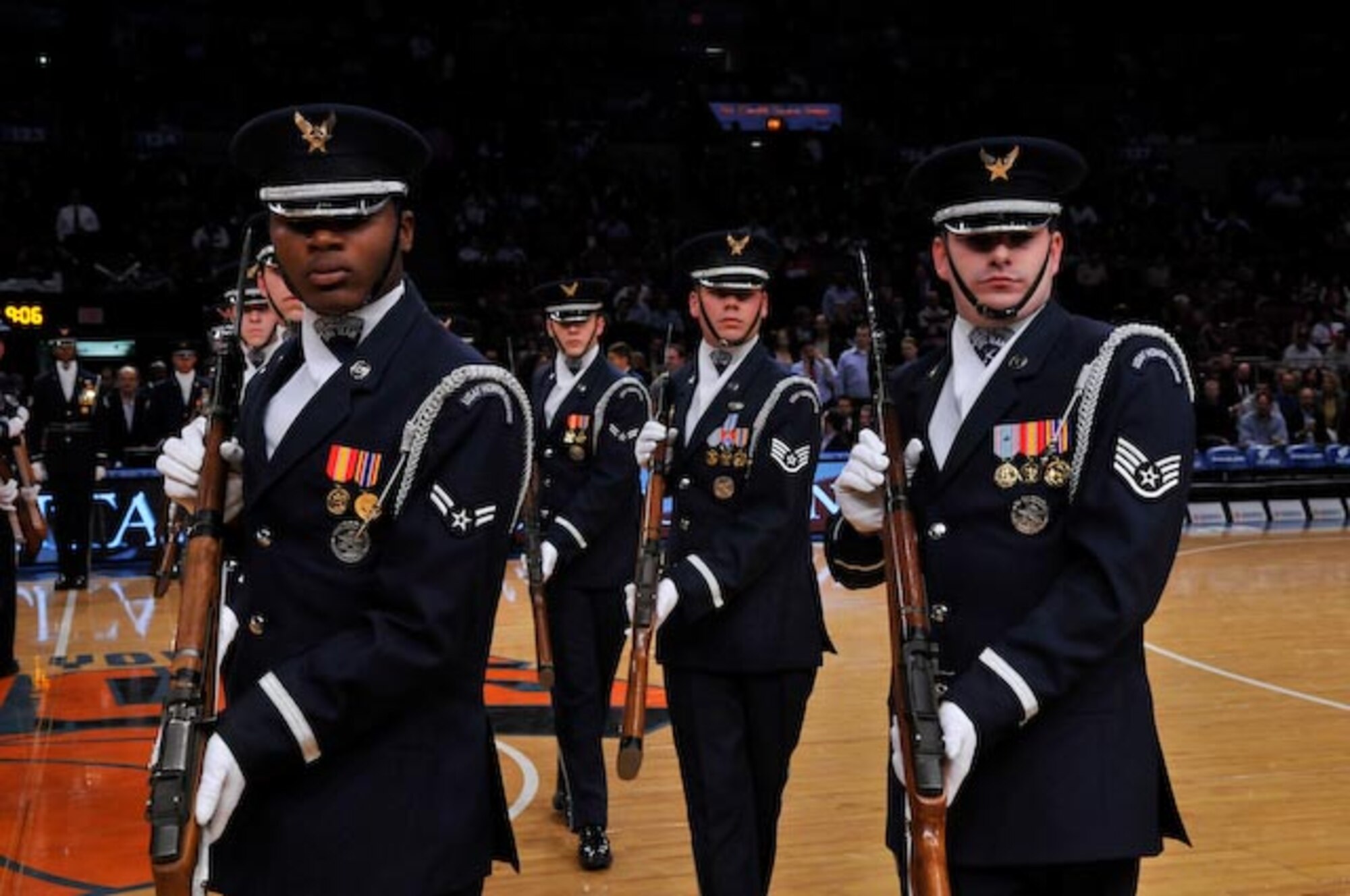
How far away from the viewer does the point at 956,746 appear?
2609 mm

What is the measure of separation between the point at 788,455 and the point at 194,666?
2.53 meters

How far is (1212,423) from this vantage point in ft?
51.6

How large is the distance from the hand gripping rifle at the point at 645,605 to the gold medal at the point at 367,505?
1.93 metres

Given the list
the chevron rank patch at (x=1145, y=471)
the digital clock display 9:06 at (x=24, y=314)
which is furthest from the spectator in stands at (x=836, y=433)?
the chevron rank patch at (x=1145, y=471)

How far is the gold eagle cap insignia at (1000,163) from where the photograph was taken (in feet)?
9.68

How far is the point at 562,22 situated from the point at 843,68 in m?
4.51

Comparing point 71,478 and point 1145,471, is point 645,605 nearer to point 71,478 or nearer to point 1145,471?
point 1145,471

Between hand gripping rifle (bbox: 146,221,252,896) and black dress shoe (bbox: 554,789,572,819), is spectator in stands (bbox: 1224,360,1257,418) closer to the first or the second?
black dress shoe (bbox: 554,789,572,819)

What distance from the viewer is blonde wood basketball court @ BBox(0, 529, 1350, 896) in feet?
17.4

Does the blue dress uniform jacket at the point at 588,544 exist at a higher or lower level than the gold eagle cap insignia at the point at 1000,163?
lower

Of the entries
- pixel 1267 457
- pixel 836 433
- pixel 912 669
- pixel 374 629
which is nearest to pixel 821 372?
pixel 836 433

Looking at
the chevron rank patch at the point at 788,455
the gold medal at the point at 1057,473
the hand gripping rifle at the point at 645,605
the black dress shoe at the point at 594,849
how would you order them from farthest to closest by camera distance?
the black dress shoe at the point at 594,849
the chevron rank patch at the point at 788,455
the hand gripping rifle at the point at 645,605
the gold medal at the point at 1057,473

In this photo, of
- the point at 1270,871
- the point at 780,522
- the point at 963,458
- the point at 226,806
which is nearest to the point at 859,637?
the point at 1270,871

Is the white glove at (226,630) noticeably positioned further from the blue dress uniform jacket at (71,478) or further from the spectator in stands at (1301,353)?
the spectator in stands at (1301,353)
